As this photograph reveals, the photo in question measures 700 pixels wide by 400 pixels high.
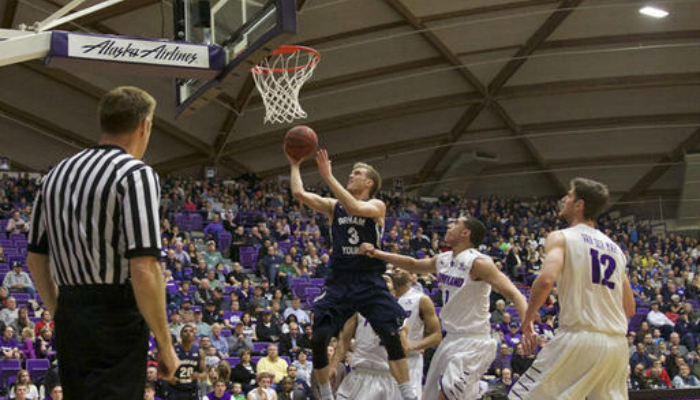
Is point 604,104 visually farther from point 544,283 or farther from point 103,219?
point 103,219

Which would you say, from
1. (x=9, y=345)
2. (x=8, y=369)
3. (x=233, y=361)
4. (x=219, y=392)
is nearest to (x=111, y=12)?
(x=9, y=345)

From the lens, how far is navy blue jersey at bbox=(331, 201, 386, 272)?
7375 mm

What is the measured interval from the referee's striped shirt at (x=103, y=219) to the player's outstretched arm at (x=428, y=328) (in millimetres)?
4272

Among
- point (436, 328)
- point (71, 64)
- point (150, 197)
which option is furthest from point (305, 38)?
point (150, 197)

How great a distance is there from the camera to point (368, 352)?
798cm

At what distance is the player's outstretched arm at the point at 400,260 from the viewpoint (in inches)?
281

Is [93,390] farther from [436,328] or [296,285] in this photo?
[296,285]

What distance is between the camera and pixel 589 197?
6.05m

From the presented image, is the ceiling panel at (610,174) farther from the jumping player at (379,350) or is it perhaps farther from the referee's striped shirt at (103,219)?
the referee's striped shirt at (103,219)

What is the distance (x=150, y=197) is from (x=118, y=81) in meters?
21.1

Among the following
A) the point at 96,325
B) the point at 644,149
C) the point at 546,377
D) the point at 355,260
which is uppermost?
the point at 644,149

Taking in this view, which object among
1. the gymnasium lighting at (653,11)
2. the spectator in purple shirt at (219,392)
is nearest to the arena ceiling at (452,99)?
the gymnasium lighting at (653,11)

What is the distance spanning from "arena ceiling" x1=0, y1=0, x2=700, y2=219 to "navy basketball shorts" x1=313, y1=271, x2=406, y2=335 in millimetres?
14160

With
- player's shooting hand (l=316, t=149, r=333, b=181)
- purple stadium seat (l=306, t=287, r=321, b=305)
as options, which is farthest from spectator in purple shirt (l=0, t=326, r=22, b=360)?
player's shooting hand (l=316, t=149, r=333, b=181)
